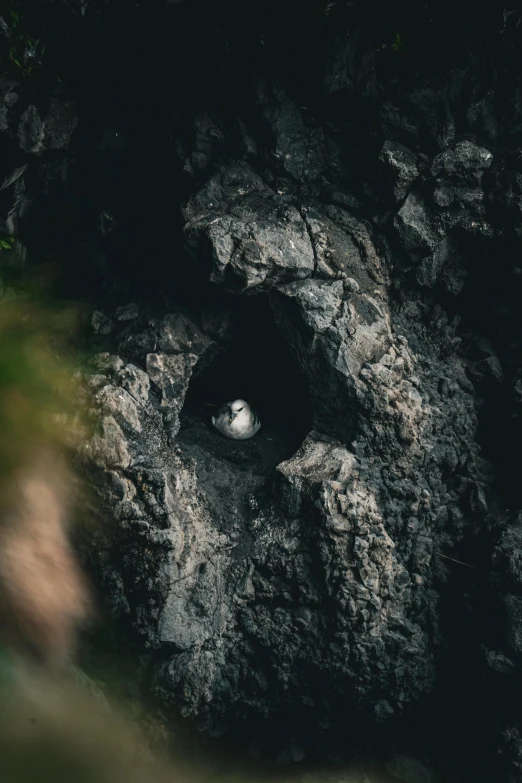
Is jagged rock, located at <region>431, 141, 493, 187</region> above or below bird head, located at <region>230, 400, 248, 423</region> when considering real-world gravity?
above

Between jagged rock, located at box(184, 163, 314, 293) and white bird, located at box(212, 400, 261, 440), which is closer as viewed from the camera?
jagged rock, located at box(184, 163, 314, 293)

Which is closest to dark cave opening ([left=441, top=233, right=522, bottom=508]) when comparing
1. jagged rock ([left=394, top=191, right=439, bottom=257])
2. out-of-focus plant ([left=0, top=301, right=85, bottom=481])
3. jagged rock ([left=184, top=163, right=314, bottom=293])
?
jagged rock ([left=394, top=191, right=439, bottom=257])

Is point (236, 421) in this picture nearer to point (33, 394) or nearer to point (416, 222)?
point (33, 394)

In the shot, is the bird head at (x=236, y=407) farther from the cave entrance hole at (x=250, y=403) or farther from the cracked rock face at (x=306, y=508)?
the cracked rock face at (x=306, y=508)

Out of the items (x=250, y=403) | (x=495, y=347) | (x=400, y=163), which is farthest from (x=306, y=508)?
(x=400, y=163)

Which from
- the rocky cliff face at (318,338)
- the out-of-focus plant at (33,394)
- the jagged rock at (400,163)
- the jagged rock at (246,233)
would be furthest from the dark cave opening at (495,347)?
the out-of-focus plant at (33,394)

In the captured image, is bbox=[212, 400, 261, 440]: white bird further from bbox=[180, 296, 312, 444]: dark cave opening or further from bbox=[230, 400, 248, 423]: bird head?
bbox=[180, 296, 312, 444]: dark cave opening
